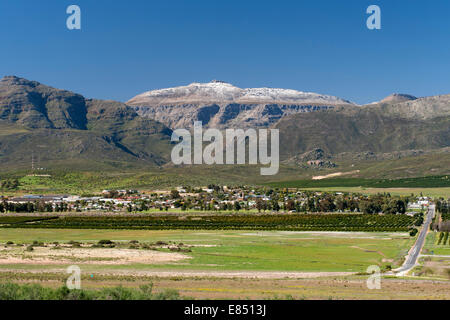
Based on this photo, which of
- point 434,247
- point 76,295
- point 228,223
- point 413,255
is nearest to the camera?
point 76,295

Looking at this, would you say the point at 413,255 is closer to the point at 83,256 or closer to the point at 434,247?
the point at 434,247

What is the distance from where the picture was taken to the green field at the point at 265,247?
77.8 m

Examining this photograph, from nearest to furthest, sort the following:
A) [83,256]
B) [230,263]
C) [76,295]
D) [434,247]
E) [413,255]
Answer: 1. [76,295]
2. [230,263]
3. [83,256]
4. [413,255]
5. [434,247]

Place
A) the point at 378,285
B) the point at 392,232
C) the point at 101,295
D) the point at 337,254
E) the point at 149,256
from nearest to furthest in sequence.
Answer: the point at 101,295
the point at 378,285
the point at 149,256
the point at 337,254
the point at 392,232

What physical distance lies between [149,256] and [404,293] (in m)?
42.4

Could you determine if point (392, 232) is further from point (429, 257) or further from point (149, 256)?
point (149, 256)

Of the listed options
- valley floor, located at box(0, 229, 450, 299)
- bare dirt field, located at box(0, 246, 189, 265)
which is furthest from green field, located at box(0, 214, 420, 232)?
bare dirt field, located at box(0, 246, 189, 265)

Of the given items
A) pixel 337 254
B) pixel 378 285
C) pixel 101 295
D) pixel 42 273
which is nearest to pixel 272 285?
pixel 378 285

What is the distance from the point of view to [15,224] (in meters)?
153

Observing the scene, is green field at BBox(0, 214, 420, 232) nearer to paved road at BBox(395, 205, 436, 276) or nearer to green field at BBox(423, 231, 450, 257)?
paved road at BBox(395, 205, 436, 276)

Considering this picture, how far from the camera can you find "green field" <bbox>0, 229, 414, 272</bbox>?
77.8 meters

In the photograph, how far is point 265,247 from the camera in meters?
99.8

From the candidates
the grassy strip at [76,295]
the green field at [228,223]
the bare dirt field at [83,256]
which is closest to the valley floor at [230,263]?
the bare dirt field at [83,256]

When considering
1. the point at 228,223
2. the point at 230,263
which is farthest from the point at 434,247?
the point at 228,223
